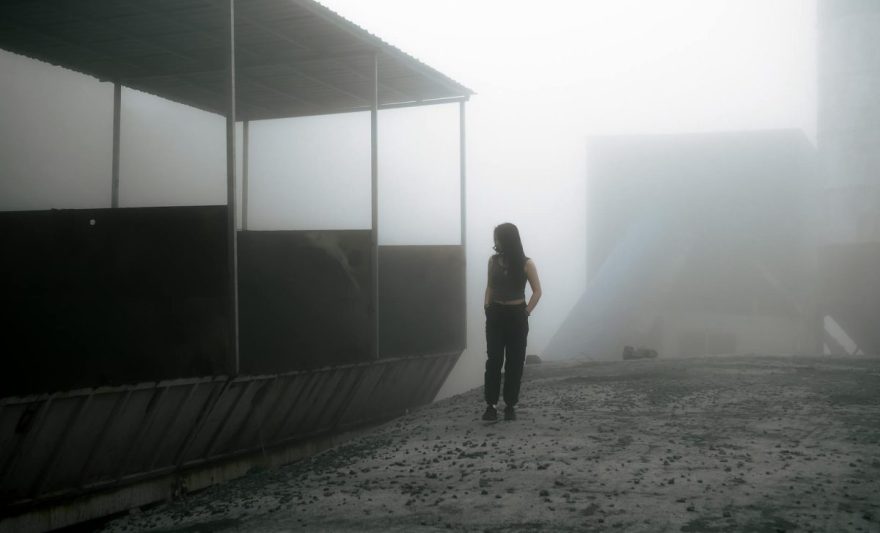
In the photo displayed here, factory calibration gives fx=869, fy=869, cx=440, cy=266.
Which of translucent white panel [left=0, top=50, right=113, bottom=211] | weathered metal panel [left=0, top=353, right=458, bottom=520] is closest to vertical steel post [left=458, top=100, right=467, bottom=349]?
weathered metal panel [left=0, top=353, right=458, bottom=520]

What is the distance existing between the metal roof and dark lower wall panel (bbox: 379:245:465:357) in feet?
7.82

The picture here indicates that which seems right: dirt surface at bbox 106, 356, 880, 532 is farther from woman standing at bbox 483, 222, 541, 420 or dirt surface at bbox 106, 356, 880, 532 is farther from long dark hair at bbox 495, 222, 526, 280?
long dark hair at bbox 495, 222, 526, 280

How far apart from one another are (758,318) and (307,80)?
77.1 ft

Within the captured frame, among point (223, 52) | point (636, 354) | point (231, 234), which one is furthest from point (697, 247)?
point (231, 234)

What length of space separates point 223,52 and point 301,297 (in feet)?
11.1

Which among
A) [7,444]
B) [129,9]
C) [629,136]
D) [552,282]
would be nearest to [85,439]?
[7,444]

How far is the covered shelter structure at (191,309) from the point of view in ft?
23.1

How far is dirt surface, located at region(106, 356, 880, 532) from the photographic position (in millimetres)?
5168

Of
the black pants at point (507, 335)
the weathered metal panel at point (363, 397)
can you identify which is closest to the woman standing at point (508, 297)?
the black pants at point (507, 335)

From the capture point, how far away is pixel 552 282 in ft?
137

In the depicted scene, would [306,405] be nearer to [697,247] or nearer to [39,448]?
[39,448]

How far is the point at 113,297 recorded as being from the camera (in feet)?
26.6

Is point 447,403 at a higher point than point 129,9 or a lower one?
lower

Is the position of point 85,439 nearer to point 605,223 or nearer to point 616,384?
point 616,384
